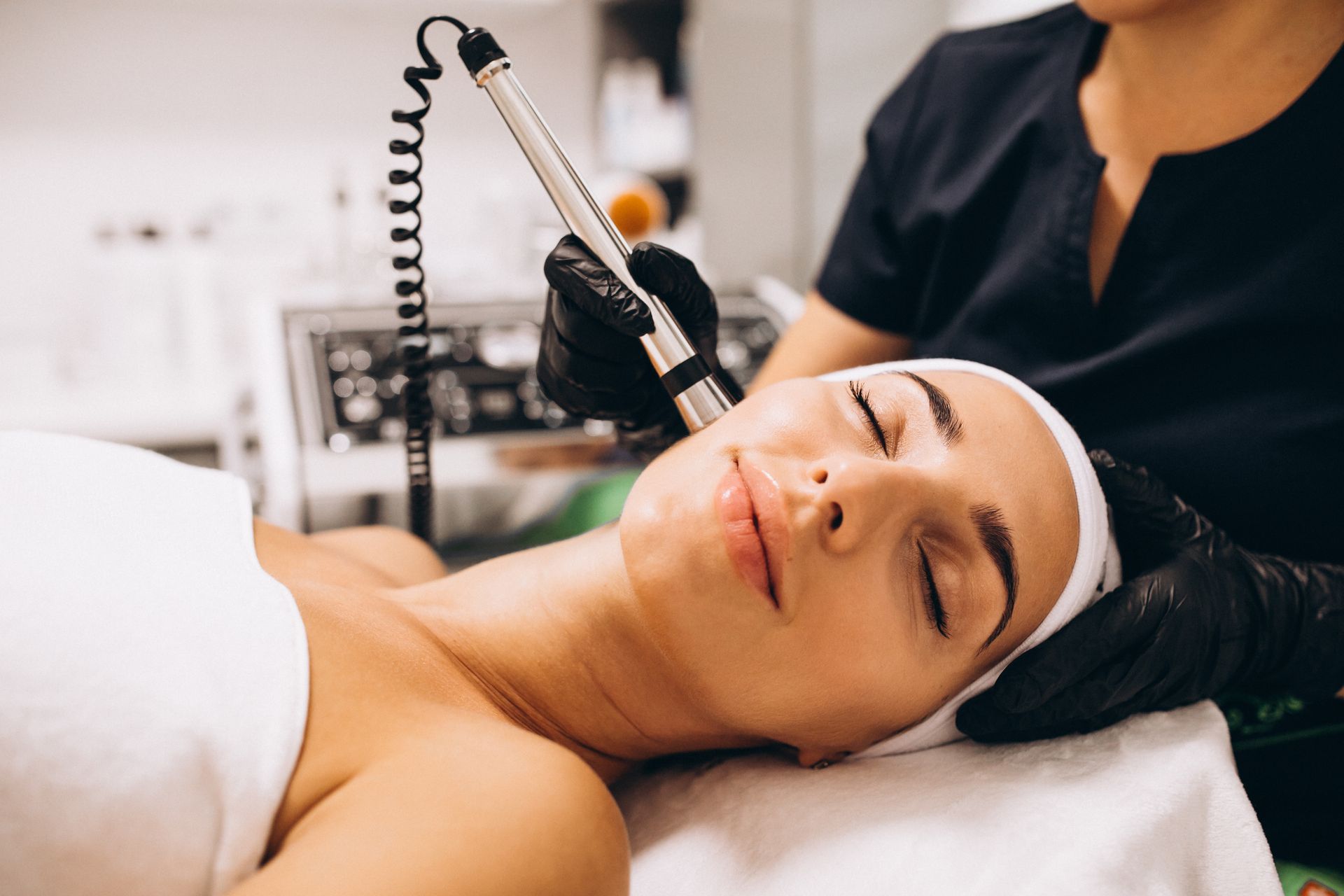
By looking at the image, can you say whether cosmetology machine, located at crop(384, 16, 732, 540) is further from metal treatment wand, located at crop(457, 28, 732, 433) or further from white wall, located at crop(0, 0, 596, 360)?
white wall, located at crop(0, 0, 596, 360)

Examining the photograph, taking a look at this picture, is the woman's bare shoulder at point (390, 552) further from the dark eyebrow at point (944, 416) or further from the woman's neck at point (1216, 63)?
the woman's neck at point (1216, 63)

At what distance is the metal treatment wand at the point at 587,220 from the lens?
2.83 ft

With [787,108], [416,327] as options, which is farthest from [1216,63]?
[787,108]

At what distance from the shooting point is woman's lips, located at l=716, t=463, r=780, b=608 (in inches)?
30.5

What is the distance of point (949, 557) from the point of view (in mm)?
854

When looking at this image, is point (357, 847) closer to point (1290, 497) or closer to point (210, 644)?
point (210, 644)

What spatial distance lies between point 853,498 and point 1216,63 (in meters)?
0.65

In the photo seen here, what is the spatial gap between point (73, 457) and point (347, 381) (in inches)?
33.0

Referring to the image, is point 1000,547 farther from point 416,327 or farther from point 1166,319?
point 416,327

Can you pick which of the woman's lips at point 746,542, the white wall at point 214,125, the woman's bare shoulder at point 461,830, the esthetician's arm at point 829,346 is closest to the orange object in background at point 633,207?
the white wall at point 214,125

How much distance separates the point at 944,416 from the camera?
2.89 ft

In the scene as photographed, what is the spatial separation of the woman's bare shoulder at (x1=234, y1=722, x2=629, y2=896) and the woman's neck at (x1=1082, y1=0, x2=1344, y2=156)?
2.99 feet

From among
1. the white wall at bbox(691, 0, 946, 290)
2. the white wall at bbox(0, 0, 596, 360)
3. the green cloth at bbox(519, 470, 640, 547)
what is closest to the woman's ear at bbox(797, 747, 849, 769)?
the green cloth at bbox(519, 470, 640, 547)

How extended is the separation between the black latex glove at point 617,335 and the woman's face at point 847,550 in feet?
0.50
